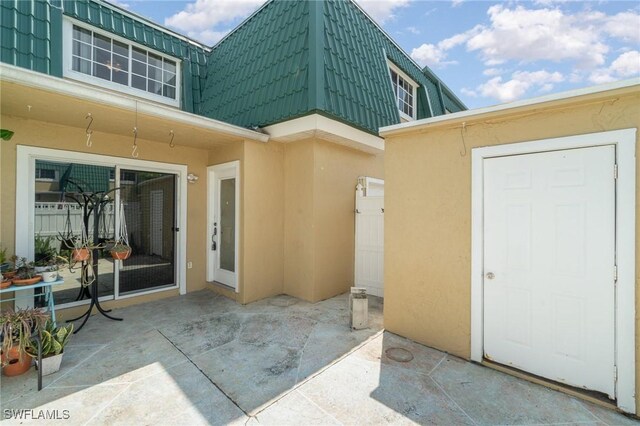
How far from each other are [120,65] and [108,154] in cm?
233

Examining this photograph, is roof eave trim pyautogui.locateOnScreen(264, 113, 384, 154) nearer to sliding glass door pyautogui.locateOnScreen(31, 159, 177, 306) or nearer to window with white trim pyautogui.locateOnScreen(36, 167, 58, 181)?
sliding glass door pyautogui.locateOnScreen(31, 159, 177, 306)

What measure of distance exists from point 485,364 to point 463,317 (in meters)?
0.54

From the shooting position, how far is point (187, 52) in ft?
22.6

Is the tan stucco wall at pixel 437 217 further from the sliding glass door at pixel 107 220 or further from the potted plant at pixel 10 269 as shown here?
the potted plant at pixel 10 269

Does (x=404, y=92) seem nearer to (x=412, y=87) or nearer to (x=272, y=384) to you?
(x=412, y=87)

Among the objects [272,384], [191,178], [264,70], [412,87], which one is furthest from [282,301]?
[412,87]

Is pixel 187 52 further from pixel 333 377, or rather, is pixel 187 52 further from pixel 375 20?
pixel 333 377

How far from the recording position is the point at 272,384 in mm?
2844

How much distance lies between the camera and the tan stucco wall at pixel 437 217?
3.11m

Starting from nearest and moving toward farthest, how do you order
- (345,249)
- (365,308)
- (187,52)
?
(365,308), (345,249), (187,52)

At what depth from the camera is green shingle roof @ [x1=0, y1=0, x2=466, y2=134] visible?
184 inches

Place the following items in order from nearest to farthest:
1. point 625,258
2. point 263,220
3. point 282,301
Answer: point 625,258 < point 282,301 < point 263,220

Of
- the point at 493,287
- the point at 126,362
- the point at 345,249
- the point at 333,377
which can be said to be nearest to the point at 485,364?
the point at 493,287

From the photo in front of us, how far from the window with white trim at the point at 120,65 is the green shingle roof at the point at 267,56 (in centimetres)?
23
